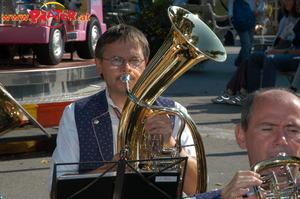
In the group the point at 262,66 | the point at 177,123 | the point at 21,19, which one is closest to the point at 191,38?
the point at 177,123

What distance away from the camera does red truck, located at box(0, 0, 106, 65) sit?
5207mm

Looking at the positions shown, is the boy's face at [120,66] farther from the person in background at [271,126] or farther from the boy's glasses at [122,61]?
the person in background at [271,126]

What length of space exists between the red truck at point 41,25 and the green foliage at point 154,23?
12.8 feet

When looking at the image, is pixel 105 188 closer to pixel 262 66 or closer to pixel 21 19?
pixel 21 19

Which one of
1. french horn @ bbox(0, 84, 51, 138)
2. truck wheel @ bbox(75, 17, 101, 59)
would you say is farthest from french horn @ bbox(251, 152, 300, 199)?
truck wheel @ bbox(75, 17, 101, 59)

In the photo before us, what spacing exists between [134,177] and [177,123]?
1.73 feet

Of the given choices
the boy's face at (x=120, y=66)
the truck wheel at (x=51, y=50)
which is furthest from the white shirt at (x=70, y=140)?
the truck wheel at (x=51, y=50)

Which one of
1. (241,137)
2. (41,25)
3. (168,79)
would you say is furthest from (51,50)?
(241,137)

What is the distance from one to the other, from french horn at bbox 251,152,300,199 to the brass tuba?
584mm

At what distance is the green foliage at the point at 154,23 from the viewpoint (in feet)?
32.9

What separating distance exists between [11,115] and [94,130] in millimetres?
1181

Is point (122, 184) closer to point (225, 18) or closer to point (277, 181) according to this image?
point (277, 181)

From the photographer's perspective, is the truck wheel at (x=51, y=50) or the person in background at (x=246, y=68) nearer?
the truck wheel at (x=51, y=50)

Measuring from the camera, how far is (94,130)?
257cm
